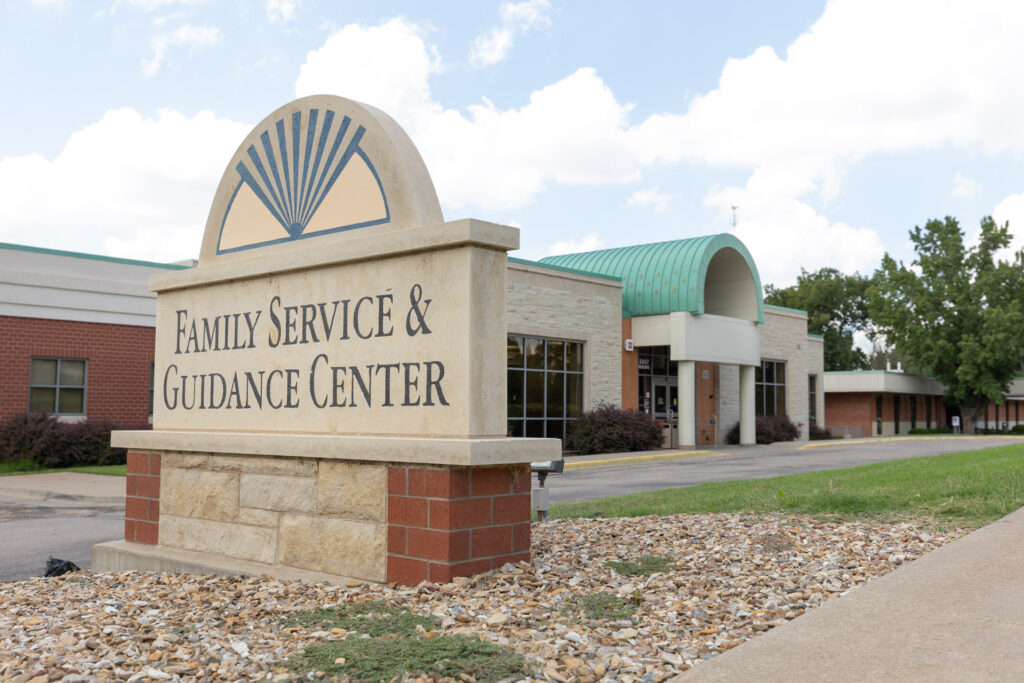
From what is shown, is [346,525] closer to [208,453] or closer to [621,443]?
[208,453]

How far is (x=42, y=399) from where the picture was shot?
20969mm

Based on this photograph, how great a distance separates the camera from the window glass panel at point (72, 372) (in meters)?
21.3

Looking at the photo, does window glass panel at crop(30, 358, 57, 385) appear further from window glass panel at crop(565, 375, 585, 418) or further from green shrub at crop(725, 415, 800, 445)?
green shrub at crop(725, 415, 800, 445)

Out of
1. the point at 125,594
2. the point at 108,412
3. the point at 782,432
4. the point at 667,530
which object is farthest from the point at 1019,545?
the point at 782,432

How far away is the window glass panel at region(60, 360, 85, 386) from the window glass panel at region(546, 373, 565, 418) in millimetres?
11853

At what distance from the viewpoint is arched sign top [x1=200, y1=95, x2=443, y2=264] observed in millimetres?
6188

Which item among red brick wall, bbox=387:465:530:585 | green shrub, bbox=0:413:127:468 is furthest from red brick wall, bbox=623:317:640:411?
red brick wall, bbox=387:465:530:585

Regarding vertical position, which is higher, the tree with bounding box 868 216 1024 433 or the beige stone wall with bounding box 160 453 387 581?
the tree with bounding box 868 216 1024 433

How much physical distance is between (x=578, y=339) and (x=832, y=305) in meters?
47.8

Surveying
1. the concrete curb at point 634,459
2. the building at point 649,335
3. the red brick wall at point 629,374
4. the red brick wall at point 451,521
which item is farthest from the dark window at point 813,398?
the red brick wall at point 451,521

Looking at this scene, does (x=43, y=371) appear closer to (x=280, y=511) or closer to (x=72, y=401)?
(x=72, y=401)

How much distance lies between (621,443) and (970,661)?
2086 centimetres

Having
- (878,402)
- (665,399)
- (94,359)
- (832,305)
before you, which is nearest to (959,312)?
(878,402)

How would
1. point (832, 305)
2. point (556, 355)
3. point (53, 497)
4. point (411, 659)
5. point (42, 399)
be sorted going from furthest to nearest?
point (832, 305), point (556, 355), point (42, 399), point (53, 497), point (411, 659)
